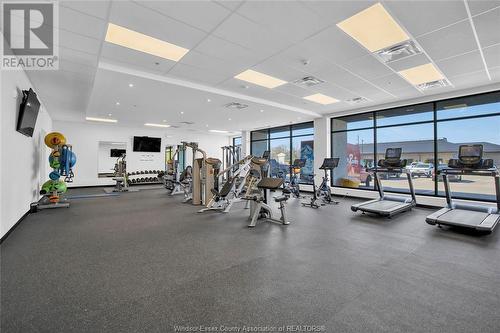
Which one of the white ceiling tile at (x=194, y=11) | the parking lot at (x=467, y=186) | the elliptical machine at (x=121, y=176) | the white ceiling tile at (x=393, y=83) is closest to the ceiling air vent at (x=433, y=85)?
the white ceiling tile at (x=393, y=83)

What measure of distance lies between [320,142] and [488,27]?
6263 millimetres

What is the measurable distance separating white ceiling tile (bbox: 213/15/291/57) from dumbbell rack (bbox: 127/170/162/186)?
35.1 feet

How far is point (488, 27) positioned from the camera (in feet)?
10.6

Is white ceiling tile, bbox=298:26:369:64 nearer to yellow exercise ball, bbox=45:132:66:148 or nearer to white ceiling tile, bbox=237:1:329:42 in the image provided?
white ceiling tile, bbox=237:1:329:42

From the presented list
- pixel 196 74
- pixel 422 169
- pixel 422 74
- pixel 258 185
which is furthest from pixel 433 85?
pixel 196 74

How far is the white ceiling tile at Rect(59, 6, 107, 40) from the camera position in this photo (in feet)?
9.45

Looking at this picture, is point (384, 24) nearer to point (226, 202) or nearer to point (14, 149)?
point (226, 202)

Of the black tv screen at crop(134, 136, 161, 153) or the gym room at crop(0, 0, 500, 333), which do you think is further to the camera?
the black tv screen at crop(134, 136, 161, 153)

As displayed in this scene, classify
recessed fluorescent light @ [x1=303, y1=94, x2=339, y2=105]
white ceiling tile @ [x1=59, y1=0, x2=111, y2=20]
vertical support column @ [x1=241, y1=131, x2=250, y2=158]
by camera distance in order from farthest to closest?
vertical support column @ [x1=241, y1=131, x2=250, y2=158] < recessed fluorescent light @ [x1=303, y1=94, x2=339, y2=105] < white ceiling tile @ [x1=59, y1=0, x2=111, y2=20]

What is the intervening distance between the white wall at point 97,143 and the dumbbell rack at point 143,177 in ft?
0.90

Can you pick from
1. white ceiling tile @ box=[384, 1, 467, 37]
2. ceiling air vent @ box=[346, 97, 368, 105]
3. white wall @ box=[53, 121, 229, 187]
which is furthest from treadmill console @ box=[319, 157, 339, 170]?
white wall @ box=[53, 121, 229, 187]

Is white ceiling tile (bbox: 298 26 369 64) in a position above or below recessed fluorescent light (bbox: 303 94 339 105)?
below

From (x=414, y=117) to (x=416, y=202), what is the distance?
268 centimetres

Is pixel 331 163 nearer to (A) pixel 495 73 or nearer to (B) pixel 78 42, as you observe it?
(A) pixel 495 73
